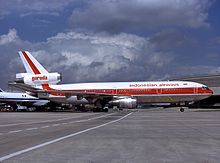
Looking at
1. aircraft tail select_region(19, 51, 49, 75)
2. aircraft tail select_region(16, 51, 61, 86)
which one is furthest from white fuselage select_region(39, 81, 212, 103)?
aircraft tail select_region(19, 51, 49, 75)

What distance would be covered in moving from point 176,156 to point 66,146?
A: 4053 millimetres

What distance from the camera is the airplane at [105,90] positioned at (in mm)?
53906

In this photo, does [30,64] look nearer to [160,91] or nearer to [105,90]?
[105,90]

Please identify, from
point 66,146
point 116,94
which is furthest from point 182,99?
point 66,146

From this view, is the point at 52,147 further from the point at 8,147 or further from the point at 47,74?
the point at 47,74

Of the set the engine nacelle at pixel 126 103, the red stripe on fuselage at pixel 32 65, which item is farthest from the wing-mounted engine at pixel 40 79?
the engine nacelle at pixel 126 103

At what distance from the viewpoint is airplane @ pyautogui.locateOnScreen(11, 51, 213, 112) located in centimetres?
5391

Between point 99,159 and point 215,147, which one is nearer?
point 99,159

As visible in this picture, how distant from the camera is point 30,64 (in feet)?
195

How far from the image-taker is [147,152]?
11.3 metres

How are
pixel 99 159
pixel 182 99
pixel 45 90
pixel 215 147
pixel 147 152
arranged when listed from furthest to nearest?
1. pixel 45 90
2. pixel 182 99
3. pixel 215 147
4. pixel 147 152
5. pixel 99 159

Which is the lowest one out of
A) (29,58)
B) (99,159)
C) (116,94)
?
(99,159)

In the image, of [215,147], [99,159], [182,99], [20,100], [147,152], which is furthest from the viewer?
[20,100]

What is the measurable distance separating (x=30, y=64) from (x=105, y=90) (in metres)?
12.2
